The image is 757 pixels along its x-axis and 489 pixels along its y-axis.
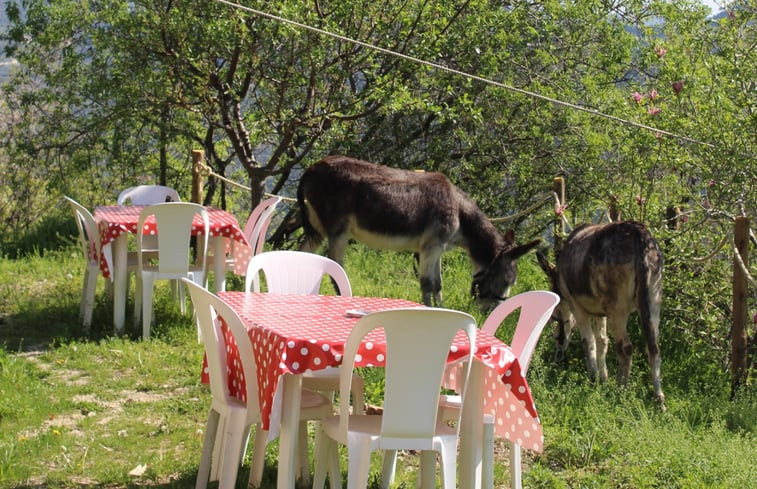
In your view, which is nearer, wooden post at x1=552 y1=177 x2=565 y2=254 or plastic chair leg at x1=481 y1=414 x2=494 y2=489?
plastic chair leg at x1=481 y1=414 x2=494 y2=489

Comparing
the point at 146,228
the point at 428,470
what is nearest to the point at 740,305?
the point at 428,470

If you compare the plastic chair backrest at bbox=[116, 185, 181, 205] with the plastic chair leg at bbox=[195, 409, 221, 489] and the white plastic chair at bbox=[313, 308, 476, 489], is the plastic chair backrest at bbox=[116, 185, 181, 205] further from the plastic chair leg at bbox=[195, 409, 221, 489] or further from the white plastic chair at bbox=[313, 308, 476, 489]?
the white plastic chair at bbox=[313, 308, 476, 489]

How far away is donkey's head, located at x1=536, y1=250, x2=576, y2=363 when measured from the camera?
8.22 metres

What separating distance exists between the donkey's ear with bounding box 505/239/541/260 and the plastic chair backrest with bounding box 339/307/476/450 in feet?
16.0

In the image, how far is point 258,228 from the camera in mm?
9117

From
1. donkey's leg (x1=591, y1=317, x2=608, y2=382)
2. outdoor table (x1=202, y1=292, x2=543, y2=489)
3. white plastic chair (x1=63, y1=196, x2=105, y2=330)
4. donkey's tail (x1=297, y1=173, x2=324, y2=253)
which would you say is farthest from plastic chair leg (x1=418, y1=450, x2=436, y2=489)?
donkey's tail (x1=297, y1=173, x2=324, y2=253)

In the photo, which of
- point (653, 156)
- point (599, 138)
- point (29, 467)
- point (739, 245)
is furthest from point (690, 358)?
point (29, 467)

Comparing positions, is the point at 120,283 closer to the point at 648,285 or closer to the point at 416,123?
the point at 648,285

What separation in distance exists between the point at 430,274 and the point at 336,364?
16.6 feet

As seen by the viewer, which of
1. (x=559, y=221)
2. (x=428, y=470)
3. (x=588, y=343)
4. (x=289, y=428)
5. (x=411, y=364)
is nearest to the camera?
(x=411, y=364)

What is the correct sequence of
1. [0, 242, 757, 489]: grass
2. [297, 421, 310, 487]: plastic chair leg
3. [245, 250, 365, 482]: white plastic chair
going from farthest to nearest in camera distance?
[245, 250, 365, 482]: white plastic chair, [0, 242, 757, 489]: grass, [297, 421, 310, 487]: plastic chair leg

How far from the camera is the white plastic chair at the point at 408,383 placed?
4.18 m

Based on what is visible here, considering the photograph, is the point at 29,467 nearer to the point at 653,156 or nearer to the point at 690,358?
the point at 690,358

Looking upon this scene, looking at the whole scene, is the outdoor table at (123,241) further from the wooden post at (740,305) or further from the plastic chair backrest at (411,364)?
the plastic chair backrest at (411,364)
